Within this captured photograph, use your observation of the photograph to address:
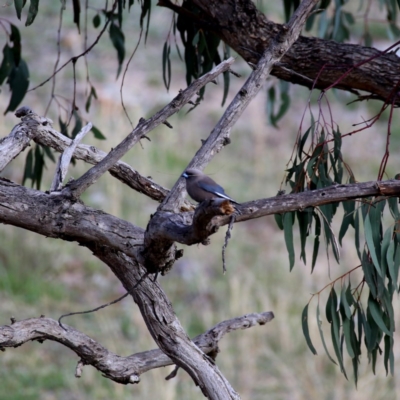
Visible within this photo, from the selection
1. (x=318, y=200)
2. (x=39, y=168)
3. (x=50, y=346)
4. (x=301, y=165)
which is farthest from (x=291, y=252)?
(x=50, y=346)

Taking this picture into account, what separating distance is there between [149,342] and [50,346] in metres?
0.80

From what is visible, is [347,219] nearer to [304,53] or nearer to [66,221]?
[304,53]

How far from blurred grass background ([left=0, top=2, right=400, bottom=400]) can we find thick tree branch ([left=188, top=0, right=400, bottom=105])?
2410 millimetres

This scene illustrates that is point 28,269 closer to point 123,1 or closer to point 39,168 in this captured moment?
point 39,168

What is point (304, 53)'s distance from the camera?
2.49 meters

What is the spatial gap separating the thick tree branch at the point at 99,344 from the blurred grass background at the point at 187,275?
210cm

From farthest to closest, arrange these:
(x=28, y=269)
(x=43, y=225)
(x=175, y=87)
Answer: (x=175, y=87)
(x=28, y=269)
(x=43, y=225)

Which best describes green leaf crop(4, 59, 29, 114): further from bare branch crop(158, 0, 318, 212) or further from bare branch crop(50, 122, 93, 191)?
bare branch crop(158, 0, 318, 212)

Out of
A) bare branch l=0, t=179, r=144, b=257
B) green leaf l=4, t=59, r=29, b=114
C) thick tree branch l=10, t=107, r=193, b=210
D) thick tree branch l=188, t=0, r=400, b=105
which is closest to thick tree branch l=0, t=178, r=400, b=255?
bare branch l=0, t=179, r=144, b=257

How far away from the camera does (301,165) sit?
2246mm

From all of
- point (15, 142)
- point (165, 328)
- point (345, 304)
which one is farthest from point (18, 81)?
point (345, 304)

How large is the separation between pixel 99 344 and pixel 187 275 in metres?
3.96

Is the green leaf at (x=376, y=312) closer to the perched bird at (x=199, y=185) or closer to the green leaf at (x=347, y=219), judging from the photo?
the green leaf at (x=347, y=219)

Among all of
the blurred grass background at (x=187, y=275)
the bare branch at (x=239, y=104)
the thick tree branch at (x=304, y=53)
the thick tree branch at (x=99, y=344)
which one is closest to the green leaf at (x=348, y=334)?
the thick tree branch at (x=99, y=344)
